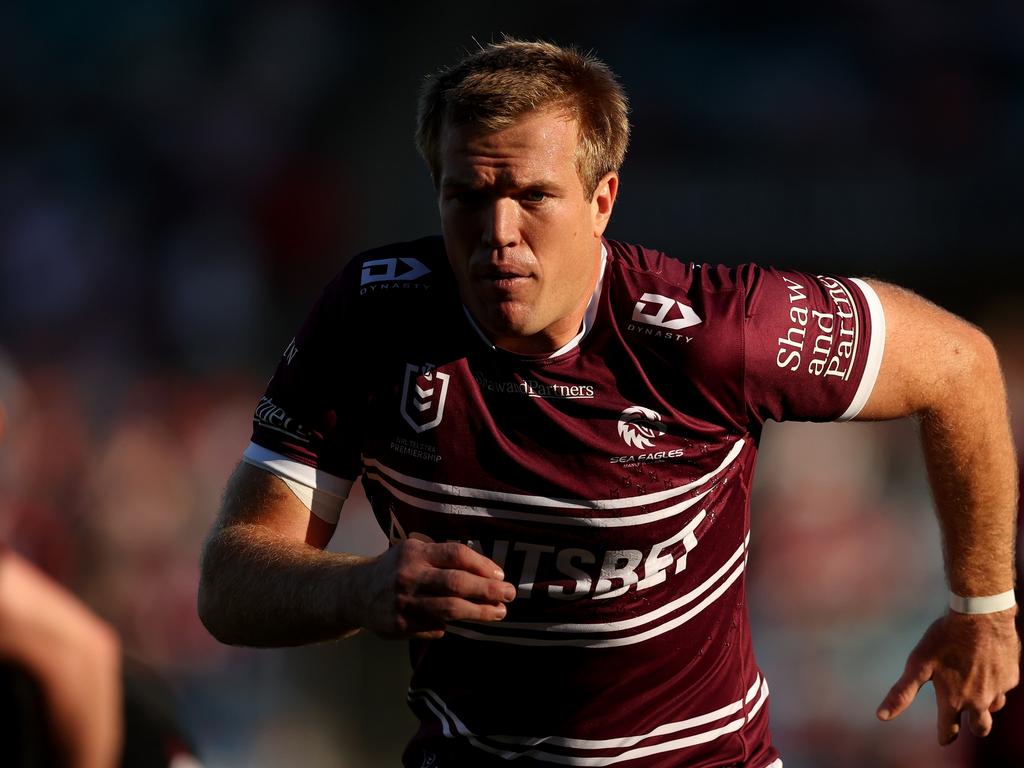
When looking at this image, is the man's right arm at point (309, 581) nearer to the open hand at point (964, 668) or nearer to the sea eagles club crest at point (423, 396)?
the sea eagles club crest at point (423, 396)

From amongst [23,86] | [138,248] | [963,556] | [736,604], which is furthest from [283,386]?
[23,86]

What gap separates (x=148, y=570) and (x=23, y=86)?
26.7 ft

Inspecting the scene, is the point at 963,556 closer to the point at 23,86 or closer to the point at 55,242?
the point at 55,242

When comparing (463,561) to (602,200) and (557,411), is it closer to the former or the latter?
(557,411)

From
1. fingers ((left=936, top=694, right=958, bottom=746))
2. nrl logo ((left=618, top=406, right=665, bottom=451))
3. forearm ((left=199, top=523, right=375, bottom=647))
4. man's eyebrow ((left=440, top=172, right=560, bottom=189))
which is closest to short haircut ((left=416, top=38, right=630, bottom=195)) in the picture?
man's eyebrow ((left=440, top=172, right=560, bottom=189))

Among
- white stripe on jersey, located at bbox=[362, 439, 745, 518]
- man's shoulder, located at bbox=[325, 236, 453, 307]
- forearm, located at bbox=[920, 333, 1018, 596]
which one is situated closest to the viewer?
white stripe on jersey, located at bbox=[362, 439, 745, 518]

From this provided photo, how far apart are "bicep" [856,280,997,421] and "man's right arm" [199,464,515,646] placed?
3.74 feet

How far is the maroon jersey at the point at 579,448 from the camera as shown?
11.6 feet

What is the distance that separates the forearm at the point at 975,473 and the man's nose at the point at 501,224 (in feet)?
3.99

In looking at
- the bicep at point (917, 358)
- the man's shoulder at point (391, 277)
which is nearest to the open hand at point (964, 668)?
the bicep at point (917, 358)

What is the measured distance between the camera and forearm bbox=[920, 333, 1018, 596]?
3748mm

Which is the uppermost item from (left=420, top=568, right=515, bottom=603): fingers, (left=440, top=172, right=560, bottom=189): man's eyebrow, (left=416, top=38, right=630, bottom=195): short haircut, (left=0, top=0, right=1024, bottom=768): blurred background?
(left=416, top=38, right=630, bottom=195): short haircut

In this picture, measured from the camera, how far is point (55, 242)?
1442 cm

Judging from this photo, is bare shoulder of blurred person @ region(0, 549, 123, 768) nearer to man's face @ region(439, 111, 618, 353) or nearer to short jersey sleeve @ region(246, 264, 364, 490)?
short jersey sleeve @ region(246, 264, 364, 490)
